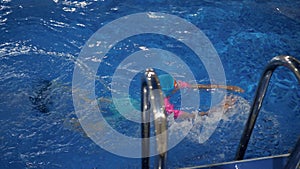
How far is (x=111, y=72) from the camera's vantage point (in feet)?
13.3

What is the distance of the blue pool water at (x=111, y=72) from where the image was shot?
2.98 metres

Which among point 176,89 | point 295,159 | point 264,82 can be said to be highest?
point 264,82

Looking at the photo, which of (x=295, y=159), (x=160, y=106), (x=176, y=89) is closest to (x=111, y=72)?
(x=176, y=89)

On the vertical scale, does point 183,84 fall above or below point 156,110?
below

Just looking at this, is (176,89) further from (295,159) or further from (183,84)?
(295,159)

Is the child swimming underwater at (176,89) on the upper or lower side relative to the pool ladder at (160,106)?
lower

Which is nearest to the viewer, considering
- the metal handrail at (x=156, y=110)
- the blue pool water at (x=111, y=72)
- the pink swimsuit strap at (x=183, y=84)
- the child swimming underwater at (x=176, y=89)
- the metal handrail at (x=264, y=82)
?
the metal handrail at (x=156, y=110)

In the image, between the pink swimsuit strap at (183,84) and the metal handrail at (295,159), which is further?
the pink swimsuit strap at (183,84)

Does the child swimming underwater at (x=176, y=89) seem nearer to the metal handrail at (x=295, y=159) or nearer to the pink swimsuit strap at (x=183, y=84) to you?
the pink swimsuit strap at (x=183, y=84)

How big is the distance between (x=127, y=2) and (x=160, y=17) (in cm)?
78

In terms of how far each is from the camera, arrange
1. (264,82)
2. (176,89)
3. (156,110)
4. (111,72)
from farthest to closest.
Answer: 1. (111,72)
2. (176,89)
3. (264,82)
4. (156,110)

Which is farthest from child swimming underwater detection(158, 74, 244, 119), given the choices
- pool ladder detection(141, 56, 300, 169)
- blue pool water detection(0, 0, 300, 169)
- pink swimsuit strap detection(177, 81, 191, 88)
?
pool ladder detection(141, 56, 300, 169)

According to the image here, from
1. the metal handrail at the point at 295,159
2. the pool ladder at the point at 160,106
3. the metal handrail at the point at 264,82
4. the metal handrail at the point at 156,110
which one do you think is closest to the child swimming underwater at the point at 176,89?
the metal handrail at the point at 264,82

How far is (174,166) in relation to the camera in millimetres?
2828
